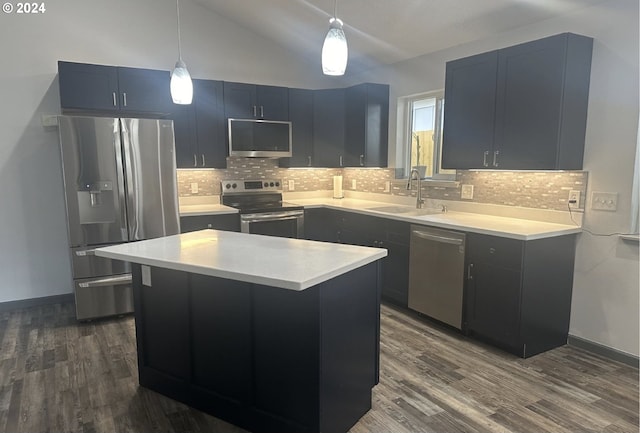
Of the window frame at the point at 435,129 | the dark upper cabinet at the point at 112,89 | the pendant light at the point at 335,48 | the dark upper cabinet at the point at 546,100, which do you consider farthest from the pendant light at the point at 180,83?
the window frame at the point at 435,129

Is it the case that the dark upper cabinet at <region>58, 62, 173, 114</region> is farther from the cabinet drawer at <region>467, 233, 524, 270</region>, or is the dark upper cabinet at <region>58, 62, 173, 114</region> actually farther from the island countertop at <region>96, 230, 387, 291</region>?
the cabinet drawer at <region>467, 233, 524, 270</region>

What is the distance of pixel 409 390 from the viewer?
2520 mm

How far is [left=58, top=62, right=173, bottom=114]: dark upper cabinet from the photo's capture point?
3.60m

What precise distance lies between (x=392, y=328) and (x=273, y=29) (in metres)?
3.45

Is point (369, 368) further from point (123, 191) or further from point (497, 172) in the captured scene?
point (123, 191)

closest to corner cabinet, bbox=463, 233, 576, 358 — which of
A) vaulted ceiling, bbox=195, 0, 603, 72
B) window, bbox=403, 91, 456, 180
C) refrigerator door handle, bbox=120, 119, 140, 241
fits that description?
window, bbox=403, 91, 456, 180

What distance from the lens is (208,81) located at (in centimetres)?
435

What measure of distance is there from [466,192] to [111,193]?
3.21 metres

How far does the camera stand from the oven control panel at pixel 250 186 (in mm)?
4770

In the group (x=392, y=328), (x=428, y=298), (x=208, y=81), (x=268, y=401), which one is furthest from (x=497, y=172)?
(x=208, y=81)

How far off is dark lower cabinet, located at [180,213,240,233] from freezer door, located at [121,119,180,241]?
21cm

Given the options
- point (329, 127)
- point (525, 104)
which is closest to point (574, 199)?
point (525, 104)

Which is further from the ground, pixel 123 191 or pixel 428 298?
pixel 123 191

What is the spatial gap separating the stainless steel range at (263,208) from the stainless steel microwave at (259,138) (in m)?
0.44
